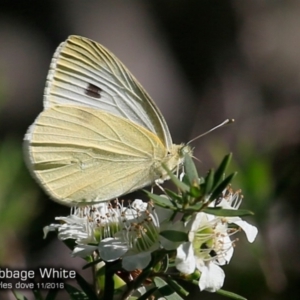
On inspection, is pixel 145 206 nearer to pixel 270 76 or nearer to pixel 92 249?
pixel 92 249

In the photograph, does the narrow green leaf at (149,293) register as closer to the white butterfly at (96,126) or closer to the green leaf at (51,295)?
the green leaf at (51,295)

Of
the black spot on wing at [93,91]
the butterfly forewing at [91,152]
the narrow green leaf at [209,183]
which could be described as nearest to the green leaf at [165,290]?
the narrow green leaf at [209,183]

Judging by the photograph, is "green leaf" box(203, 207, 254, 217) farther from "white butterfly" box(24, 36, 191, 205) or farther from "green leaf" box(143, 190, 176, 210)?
"white butterfly" box(24, 36, 191, 205)

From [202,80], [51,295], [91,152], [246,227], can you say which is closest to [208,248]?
[246,227]

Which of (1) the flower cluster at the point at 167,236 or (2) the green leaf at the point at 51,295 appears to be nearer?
(1) the flower cluster at the point at 167,236

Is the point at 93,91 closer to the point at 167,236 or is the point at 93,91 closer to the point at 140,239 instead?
the point at 140,239

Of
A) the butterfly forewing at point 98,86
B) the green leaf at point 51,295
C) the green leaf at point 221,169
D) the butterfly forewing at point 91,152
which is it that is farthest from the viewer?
the butterfly forewing at point 98,86

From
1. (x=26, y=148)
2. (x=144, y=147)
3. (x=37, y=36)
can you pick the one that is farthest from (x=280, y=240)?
(x=37, y=36)
